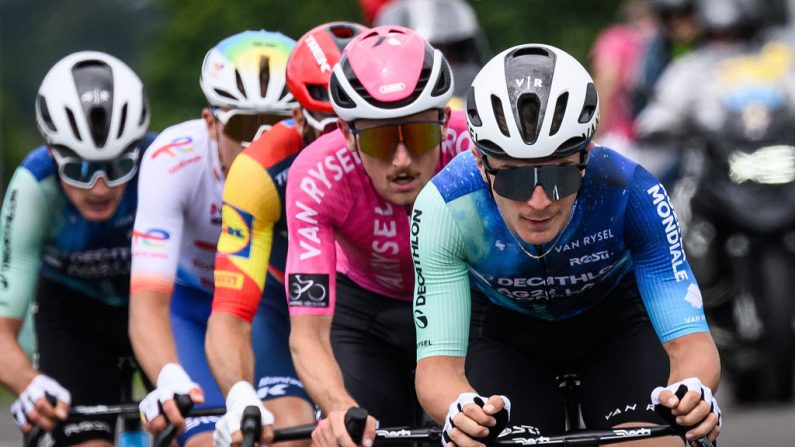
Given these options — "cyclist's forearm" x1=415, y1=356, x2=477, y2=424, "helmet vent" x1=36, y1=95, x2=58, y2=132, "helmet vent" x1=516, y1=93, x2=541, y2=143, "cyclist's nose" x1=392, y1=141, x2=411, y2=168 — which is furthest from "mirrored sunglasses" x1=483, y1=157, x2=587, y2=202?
"helmet vent" x1=36, y1=95, x2=58, y2=132

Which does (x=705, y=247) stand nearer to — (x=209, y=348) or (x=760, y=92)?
(x=760, y=92)

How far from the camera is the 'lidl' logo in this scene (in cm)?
809

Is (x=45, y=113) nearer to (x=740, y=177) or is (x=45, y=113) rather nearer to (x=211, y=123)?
(x=211, y=123)

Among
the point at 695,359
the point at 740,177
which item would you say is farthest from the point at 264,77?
the point at 740,177

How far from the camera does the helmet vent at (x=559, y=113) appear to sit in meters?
6.15

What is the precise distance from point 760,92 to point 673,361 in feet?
21.2

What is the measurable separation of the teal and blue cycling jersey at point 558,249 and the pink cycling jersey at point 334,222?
733 mm

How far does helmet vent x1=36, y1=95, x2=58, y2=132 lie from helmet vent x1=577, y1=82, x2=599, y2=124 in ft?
10.4

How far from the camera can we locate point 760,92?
12.4 meters

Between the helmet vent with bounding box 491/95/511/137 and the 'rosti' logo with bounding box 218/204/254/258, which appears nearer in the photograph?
the helmet vent with bounding box 491/95/511/137

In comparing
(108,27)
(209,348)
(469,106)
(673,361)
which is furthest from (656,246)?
(108,27)

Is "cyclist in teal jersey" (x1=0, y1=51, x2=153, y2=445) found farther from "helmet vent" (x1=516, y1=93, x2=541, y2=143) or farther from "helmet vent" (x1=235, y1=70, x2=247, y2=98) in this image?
"helmet vent" (x1=516, y1=93, x2=541, y2=143)

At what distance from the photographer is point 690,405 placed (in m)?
5.74

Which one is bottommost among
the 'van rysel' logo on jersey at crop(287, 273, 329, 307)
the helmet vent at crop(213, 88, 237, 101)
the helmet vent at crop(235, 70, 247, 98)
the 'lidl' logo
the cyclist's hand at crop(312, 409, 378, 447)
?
the cyclist's hand at crop(312, 409, 378, 447)
